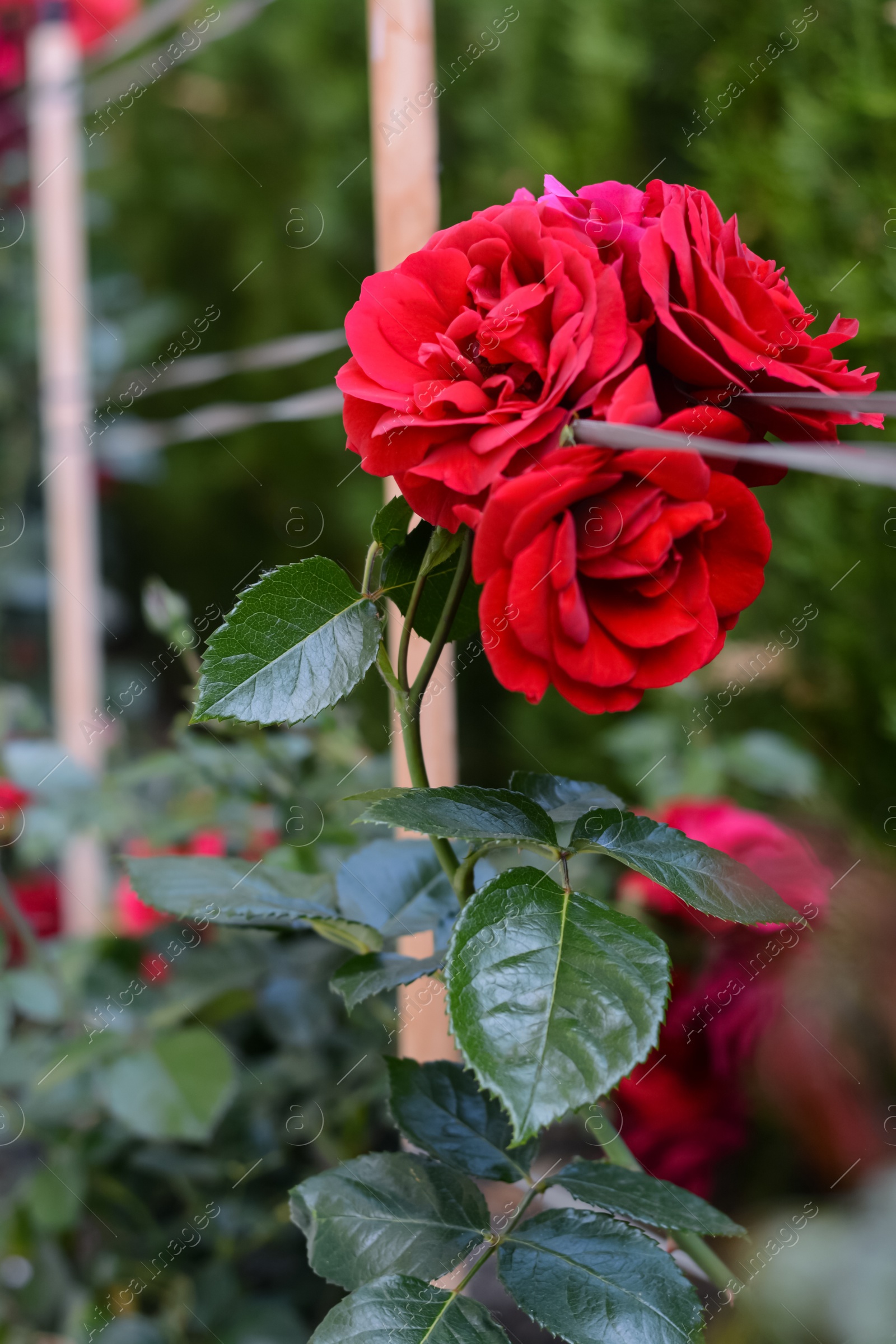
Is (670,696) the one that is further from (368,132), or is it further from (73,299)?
(368,132)

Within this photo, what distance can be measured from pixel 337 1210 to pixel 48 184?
1.17 m

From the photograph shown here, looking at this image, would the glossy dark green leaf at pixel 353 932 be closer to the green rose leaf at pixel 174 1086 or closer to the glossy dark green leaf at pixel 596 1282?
the glossy dark green leaf at pixel 596 1282

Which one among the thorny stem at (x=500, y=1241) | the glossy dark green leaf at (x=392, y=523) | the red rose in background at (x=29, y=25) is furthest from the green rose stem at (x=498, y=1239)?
the red rose in background at (x=29, y=25)

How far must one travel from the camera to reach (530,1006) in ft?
0.79

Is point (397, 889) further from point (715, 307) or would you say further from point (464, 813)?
point (715, 307)

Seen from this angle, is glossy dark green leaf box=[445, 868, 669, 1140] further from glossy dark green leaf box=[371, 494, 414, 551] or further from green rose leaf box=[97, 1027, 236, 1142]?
green rose leaf box=[97, 1027, 236, 1142]

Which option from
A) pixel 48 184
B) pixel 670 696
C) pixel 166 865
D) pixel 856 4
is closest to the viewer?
pixel 166 865

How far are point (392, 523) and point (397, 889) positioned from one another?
171 millimetres

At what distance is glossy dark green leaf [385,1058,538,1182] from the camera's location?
34 cm

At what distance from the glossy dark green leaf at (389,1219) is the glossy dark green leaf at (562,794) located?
128 millimetres

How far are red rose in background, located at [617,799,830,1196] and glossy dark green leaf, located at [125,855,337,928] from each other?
194 mm

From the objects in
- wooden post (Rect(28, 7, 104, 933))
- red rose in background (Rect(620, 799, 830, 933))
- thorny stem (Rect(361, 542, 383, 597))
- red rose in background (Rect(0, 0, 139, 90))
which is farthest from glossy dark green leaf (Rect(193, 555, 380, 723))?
red rose in background (Rect(0, 0, 139, 90))

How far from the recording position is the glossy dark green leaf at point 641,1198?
293 mm

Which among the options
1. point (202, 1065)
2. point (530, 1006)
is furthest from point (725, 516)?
point (202, 1065)
